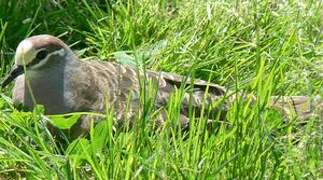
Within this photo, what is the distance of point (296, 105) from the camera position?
431 centimetres

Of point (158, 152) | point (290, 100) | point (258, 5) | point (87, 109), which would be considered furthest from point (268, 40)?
point (158, 152)

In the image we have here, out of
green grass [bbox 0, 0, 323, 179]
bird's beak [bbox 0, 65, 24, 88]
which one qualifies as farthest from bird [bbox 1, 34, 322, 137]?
green grass [bbox 0, 0, 323, 179]

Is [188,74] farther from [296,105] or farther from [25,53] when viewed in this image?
[25,53]

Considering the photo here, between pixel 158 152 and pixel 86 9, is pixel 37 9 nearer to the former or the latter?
pixel 86 9

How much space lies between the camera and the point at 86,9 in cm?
536

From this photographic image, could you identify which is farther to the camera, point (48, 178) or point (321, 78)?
point (321, 78)

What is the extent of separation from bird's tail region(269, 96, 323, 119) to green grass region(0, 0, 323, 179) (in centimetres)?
5

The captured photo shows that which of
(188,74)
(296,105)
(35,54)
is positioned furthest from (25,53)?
(296,105)

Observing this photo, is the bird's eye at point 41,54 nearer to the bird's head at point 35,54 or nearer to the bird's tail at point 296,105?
the bird's head at point 35,54

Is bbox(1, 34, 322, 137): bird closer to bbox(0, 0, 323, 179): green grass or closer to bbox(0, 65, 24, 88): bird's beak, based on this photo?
bbox(0, 65, 24, 88): bird's beak

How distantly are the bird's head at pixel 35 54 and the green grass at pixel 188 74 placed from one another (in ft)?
0.47

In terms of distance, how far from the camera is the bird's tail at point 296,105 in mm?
3785

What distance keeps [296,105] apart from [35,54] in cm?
125

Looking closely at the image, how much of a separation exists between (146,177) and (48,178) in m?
0.36
